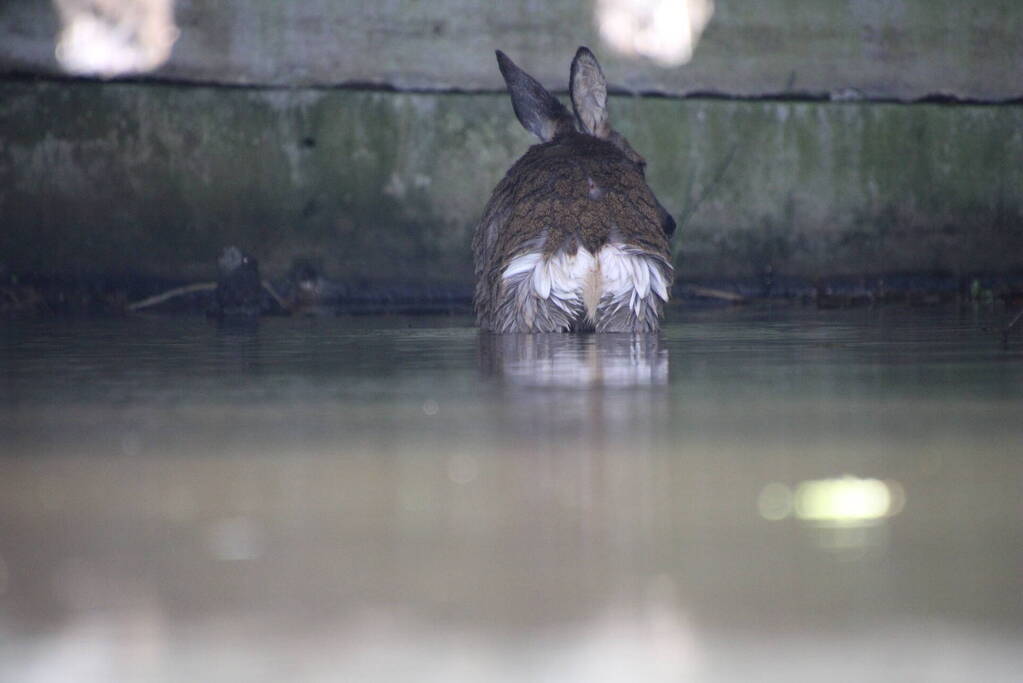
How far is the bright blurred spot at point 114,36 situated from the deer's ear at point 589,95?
2408 millimetres

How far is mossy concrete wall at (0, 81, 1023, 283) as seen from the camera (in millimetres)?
6945

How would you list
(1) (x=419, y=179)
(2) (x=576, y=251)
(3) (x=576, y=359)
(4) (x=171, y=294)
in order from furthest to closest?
1. (1) (x=419, y=179)
2. (4) (x=171, y=294)
3. (2) (x=576, y=251)
4. (3) (x=576, y=359)

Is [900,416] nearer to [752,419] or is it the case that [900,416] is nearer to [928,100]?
[752,419]

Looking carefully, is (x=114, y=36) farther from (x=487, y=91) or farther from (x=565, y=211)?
(x=565, y=211)

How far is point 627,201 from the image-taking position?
4.68 meters

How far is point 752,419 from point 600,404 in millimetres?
319

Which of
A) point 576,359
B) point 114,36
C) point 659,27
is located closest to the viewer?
A: point 576,359

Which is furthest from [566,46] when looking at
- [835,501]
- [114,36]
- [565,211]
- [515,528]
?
[515,528]

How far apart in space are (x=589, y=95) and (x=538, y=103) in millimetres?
202

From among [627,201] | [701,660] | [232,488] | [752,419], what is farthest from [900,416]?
[627,201]

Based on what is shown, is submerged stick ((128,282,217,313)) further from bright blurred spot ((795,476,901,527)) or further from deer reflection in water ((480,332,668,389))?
bright blurred spot ((795,476,901,527))

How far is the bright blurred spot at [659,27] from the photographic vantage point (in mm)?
7297

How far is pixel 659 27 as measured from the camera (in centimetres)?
734

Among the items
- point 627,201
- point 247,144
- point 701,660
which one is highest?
point 247,144
